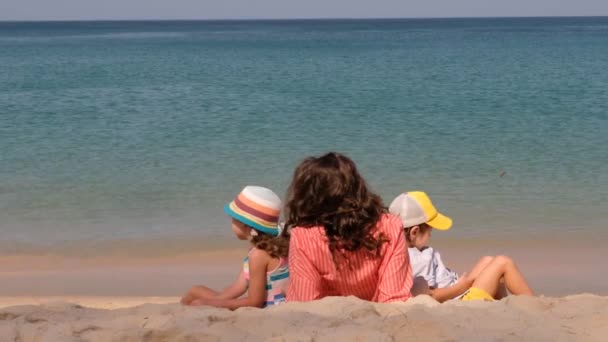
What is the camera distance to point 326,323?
12.8ft

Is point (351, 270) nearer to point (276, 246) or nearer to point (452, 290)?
point (276, 246)

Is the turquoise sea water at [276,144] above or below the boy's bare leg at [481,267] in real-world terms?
below

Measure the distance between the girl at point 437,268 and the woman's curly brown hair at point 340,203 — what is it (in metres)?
0.77

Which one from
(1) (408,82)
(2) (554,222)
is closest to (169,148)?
(2) (554,222)

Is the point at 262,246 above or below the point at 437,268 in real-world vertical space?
above

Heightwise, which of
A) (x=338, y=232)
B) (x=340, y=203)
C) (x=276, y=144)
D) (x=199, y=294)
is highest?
(x=340, y=203)

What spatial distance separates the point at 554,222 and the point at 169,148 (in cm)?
719

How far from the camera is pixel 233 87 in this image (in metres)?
26.4

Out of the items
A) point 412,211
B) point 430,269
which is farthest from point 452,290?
point 412,211

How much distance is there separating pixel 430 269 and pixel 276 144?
10386mm

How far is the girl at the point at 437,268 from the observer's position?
191 inches

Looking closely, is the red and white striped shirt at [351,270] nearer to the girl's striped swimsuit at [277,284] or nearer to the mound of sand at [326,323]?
the mound of sand at [326,323]

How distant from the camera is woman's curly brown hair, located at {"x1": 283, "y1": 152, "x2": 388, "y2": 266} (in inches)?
159

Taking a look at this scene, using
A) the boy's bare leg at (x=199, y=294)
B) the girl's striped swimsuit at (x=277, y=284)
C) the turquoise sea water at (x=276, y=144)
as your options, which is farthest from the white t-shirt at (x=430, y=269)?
the turquoise sea water at (x=276, y=144)
